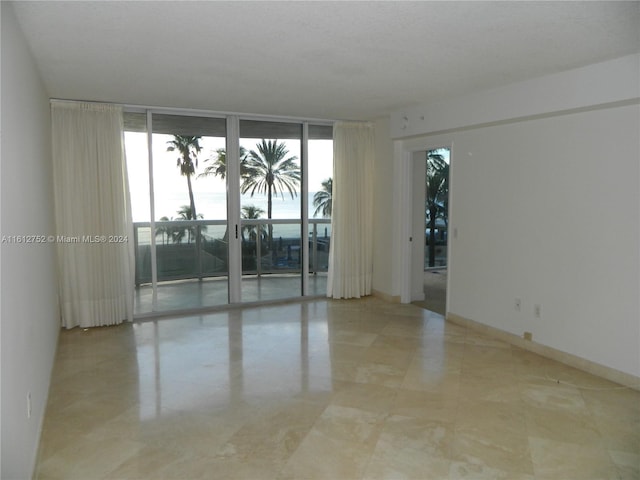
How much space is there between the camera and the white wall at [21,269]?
200 cm

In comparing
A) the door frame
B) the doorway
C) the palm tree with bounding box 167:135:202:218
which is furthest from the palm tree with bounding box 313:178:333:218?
the palm tree with bounding box 167:135:202:218

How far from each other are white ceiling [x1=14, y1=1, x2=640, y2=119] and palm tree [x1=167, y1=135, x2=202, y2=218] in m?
0.91

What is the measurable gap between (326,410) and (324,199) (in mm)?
3743

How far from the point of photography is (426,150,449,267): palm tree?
7.68m

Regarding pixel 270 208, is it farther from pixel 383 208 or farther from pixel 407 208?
pixel 407 208

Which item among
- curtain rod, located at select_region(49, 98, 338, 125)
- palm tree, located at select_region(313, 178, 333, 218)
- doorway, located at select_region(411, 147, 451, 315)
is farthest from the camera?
palm tree, located at select_region(313, 178, 333, 218)

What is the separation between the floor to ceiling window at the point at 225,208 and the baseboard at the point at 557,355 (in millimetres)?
2301

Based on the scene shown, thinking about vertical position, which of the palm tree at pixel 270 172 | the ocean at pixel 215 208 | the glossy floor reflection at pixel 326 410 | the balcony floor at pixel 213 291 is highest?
the palm tree at pixel 270 172

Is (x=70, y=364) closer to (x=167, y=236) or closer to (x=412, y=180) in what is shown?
(x=167, y=236)

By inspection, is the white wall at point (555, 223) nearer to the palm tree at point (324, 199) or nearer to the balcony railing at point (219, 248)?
the palm tree at point (324, 199)

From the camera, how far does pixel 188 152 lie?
552 centimetres

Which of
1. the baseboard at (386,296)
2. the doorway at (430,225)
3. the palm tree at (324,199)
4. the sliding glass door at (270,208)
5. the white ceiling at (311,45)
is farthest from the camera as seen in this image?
the palm tree at (324,199)

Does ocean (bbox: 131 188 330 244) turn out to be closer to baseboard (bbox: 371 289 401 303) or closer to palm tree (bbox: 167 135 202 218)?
palm tree (bbox: 167 135 202 218)

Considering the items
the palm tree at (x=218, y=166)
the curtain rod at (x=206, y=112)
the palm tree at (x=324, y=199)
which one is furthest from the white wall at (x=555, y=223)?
the palm tree at (x=218, y=166)
